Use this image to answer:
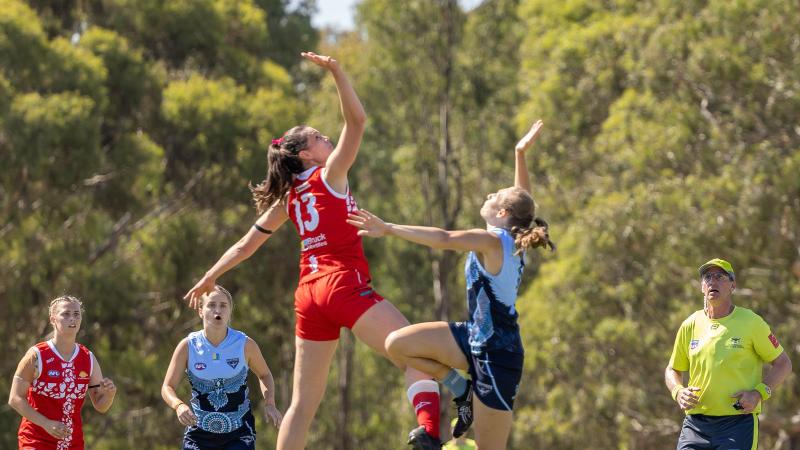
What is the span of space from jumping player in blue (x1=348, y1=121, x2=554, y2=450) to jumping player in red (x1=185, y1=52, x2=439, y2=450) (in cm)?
19

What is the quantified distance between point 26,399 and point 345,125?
2544 mm

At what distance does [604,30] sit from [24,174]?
11.9 m

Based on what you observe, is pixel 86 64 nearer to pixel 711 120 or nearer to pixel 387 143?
pixel 711 120

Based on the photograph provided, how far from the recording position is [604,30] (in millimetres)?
27422

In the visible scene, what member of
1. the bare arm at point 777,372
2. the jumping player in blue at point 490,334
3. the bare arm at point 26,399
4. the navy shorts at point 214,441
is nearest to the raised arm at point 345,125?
the jumping player in blue at point 490,334

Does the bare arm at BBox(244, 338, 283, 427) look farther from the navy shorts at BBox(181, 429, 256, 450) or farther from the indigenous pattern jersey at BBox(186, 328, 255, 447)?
the navy shorts at BBox(181, 429, 256, 450)

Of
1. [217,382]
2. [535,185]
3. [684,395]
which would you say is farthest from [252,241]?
[535,185]

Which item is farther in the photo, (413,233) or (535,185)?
(535,185)

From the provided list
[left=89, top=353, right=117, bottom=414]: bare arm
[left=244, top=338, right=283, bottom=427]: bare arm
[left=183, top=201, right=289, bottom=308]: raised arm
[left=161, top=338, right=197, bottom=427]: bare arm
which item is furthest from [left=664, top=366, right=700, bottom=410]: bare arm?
[left=89, top=353, right=117, bottom=414]: bare arm

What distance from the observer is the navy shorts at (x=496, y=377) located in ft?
23.5

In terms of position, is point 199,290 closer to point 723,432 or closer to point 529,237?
point 529,237

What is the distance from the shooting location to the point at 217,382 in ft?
26.4

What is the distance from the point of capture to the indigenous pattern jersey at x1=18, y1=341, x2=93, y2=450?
26.2 ft

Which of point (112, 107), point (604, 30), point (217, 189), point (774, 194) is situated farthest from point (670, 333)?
point (112, 107)
